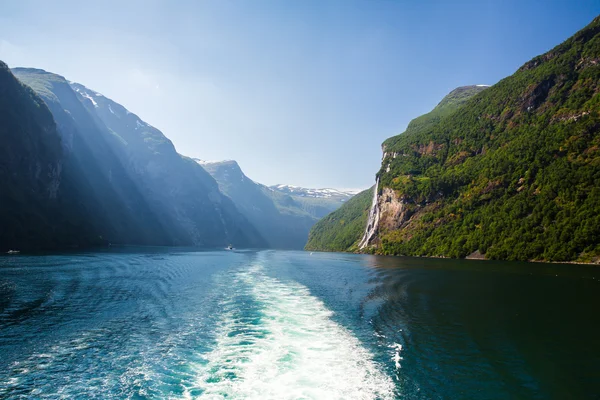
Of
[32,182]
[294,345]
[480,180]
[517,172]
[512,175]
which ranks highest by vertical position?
[517,172]

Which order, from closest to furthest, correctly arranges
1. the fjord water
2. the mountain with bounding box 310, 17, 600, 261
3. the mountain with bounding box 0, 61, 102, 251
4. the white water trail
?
the white water trail < the fjord water < the mountain with bounding box 310, 17, 600, 261 < the mountain with bounding box 0, 61, 102, 251

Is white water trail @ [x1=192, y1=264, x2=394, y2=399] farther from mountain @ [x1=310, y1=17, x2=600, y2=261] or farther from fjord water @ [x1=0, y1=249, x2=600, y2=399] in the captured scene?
mountain @ [x1=310, y1=17, x2=600, y2=261]

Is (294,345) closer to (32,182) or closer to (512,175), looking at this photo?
(512,175)

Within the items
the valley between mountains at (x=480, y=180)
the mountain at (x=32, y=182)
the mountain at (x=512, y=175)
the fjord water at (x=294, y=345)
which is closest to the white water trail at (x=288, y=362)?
the fjord water at (x=294, y=345)

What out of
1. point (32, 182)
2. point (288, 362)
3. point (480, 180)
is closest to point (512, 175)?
point (480, 180)

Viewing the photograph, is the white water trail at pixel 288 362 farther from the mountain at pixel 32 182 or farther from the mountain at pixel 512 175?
the mountain at pixel 32 182

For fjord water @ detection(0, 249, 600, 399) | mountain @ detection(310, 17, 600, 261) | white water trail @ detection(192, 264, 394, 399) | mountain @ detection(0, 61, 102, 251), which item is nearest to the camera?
white water trail @ detection(192, 264, 394, 399)

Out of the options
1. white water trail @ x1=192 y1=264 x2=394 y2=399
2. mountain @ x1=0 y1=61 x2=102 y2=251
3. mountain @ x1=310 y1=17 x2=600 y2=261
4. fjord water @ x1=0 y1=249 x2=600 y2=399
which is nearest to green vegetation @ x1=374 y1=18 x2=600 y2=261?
mountain @ x1=310 y1=17 x2=600 y2=261
